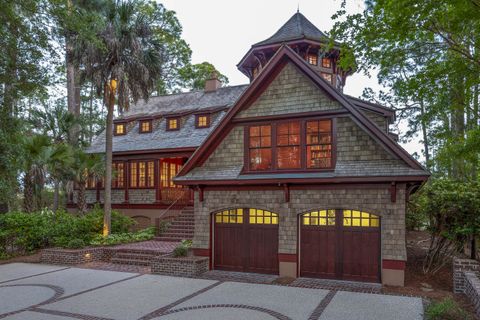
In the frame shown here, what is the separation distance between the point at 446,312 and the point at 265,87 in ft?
26.4

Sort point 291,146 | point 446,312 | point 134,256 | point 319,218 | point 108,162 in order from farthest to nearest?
point 108,162, point 134,256, point 291,146, point 319,218, point 446,312

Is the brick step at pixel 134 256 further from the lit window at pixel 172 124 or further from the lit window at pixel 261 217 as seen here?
the lit window at pixel 172 124

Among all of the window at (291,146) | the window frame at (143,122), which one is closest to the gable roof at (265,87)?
the window at (291,146)

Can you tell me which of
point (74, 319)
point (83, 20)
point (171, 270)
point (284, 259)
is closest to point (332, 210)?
point (284, 259)

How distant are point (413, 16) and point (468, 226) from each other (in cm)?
613

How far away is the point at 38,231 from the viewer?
1619cm

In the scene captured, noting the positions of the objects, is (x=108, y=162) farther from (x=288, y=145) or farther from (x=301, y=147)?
(x=301, y=147)

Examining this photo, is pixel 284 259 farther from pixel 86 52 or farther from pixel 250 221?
pixel 86 52

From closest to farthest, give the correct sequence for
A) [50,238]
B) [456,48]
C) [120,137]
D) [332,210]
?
[456,48] < [332,210] < [50,238] < [120,137]

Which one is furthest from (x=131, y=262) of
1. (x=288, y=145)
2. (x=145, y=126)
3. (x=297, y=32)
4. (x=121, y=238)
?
(x=297, y=32)

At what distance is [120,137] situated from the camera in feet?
76.9

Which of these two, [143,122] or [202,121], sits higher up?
[143,122]

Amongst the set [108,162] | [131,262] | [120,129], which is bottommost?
[131,262]

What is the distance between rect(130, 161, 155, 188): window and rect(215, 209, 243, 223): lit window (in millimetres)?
8454
